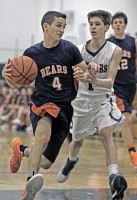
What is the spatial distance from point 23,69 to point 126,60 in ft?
10.8

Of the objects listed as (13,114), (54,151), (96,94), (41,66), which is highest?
(41,66)

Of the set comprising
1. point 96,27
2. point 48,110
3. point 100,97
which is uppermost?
point 96,27

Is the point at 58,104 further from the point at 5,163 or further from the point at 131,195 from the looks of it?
the point at 5,163

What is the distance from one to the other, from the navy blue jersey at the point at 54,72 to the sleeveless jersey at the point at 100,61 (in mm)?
452

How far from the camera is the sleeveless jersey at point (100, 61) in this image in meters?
6.12

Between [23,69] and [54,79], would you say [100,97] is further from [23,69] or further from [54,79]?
[23,69]

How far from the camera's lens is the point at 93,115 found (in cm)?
618

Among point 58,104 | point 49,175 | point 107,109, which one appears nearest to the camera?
point 58,104

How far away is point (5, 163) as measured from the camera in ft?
28.0

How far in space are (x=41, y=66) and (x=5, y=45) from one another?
20916 mm

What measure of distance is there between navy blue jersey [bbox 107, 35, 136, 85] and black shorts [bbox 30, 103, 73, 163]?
284 cm

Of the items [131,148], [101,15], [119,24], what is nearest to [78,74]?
[101,15]

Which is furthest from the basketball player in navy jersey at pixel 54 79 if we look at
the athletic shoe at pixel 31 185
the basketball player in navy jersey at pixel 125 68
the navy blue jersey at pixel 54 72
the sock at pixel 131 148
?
the basketball player in navy jersey at pixel 125 68

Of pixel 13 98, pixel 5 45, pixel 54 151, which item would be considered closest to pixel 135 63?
pixel 54 151
